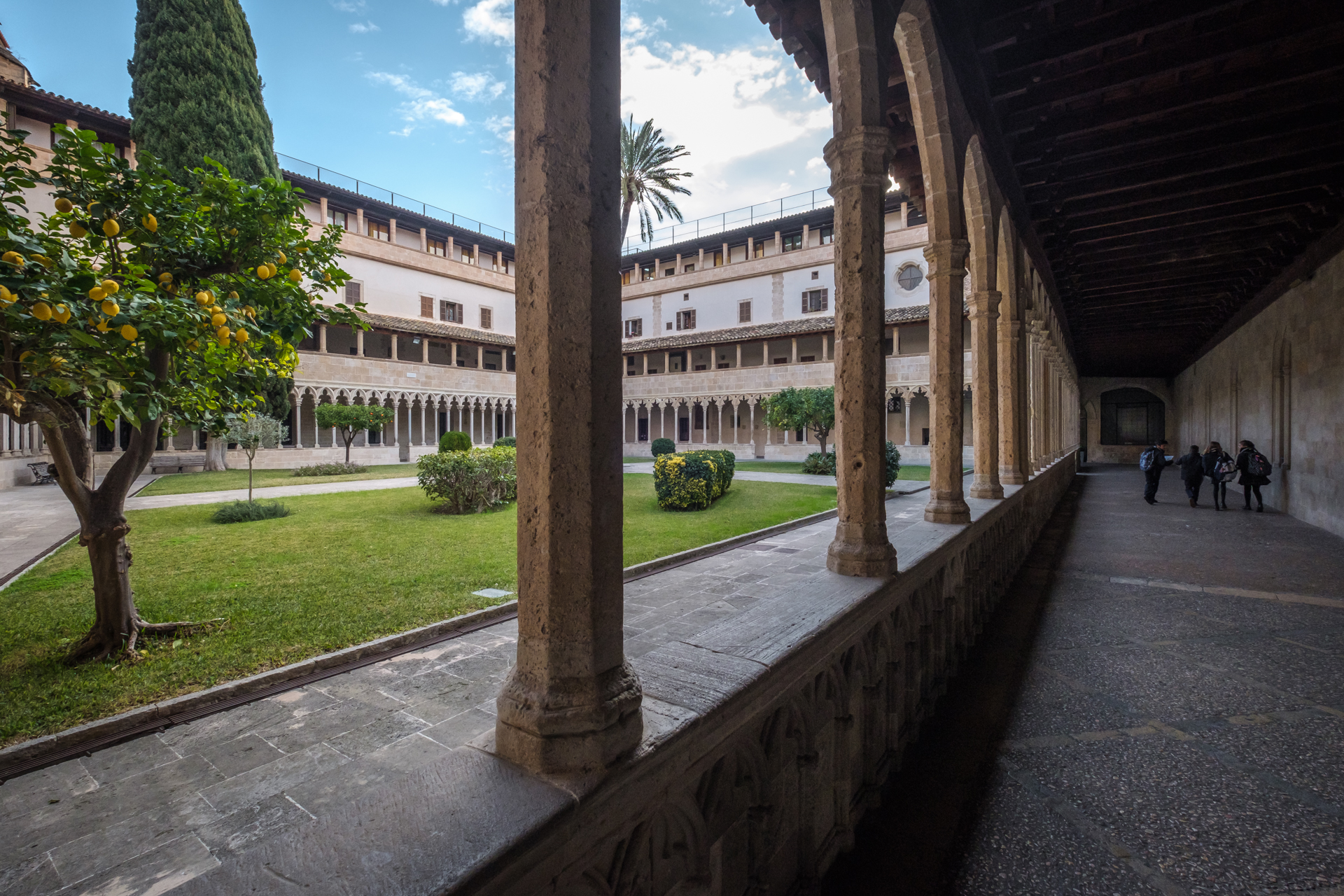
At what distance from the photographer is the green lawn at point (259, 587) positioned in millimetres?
3334

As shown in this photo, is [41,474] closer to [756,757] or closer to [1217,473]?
[756,757]

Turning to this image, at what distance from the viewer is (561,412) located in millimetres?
1374

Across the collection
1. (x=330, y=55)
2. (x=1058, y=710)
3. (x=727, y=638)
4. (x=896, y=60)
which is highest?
(x=896, y=60)

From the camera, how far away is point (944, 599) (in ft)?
12.5

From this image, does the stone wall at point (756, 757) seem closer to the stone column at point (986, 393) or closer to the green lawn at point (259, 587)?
the green lawn at point (259, 587)

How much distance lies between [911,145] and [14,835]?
7.36 m

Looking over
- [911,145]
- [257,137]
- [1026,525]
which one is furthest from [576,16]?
[257,137]

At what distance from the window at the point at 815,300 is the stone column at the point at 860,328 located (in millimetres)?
26229

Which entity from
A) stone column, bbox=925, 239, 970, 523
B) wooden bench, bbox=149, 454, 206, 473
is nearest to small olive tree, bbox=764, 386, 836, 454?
stone column, bbox=925, 239, 970, 523

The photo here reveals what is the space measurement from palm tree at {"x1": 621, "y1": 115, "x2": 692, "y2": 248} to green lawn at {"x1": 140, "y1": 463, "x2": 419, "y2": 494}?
12.1 m

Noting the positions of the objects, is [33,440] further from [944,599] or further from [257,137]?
[944,599]

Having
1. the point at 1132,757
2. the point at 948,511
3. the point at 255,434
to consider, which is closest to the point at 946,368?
the point at 948,511

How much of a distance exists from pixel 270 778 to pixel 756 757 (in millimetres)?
1900

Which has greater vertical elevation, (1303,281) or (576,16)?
(1303,281)
